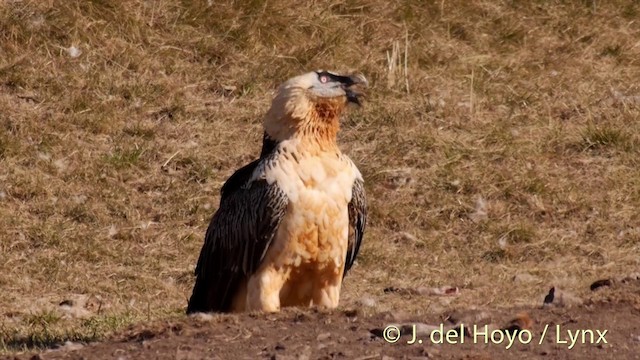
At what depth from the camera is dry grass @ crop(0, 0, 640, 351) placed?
34.9 feet

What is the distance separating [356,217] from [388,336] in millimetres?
1588

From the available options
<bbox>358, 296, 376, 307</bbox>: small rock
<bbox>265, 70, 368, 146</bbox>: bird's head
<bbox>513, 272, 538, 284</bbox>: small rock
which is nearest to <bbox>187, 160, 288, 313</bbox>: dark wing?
<bbox>265, 70, 368, 146</bbox>: bird's head

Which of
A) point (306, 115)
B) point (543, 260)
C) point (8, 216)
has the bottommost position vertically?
point (543, 260)

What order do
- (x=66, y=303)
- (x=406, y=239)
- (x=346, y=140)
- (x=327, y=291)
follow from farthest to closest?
(x=346, y=140) → (x=406, y=239) → (x=66, y=303) → (x=327, y=291)

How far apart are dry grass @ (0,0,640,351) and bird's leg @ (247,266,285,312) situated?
0.94m

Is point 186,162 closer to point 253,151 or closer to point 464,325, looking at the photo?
point 253,151

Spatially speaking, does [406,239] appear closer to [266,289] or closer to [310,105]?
[310,105]

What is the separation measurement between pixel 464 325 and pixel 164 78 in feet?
20.7

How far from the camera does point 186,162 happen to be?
39.6 ft

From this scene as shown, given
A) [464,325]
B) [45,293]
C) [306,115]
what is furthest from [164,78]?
[464,325]

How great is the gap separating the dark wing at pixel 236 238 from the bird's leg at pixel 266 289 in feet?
0.25

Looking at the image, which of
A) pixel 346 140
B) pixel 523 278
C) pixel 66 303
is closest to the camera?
pixel 66 303

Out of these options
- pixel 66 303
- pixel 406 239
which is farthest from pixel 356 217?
pixel 406 239

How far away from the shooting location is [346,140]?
1256cm
